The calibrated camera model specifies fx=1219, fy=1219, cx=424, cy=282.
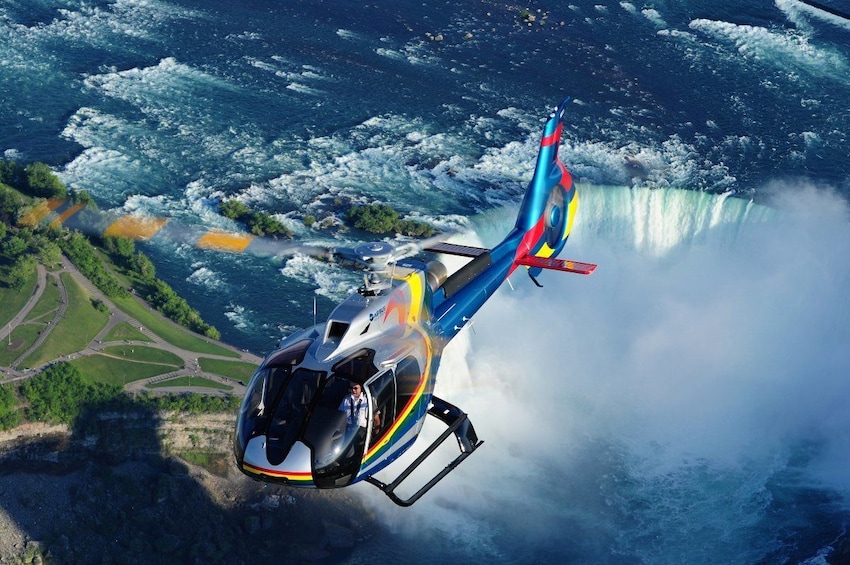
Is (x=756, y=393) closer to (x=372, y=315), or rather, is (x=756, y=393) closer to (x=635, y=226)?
(x=635, y=226)

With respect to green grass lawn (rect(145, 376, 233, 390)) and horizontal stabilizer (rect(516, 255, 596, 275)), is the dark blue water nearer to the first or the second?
green grass lawn (rect(145, 376, 233, 390))

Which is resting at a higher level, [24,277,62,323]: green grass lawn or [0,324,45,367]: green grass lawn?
[24,277,62,323]: green grass lawn

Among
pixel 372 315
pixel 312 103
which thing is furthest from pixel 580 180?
pixel 372 315

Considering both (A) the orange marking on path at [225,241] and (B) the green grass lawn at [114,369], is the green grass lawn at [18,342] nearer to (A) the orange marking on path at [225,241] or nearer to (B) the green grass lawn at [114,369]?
(B) the green grass lawn at [114,369]

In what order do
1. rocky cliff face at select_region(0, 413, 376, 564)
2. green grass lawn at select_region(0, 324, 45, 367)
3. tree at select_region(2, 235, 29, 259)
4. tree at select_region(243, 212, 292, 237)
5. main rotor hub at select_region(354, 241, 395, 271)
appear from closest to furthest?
1. main rotor hub at select_region(354, 241, 395, 271)
2. rocky cliff face at select_region(0, 413, 376, 564)
3. green grass lawn at select_region(0, 324, 45, 367)
4. tree at select_region(2, 235, 29, 259)
5. tree at select_region(243, 212, 292, 237)

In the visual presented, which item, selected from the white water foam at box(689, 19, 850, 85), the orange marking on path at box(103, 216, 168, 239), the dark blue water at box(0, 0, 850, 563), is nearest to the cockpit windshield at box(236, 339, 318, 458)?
the dark blue water at box(0, 0, 850, 563)

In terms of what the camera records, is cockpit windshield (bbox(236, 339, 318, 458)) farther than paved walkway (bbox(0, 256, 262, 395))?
No
